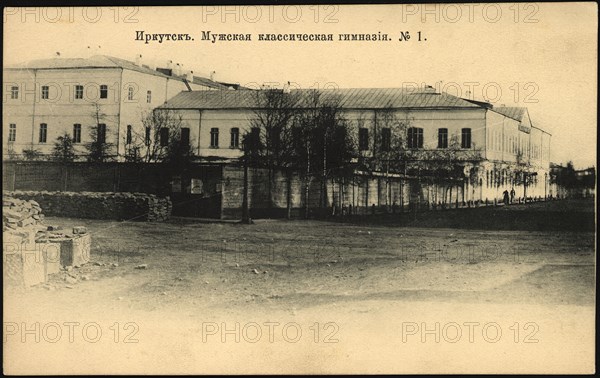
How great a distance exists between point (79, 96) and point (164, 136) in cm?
79

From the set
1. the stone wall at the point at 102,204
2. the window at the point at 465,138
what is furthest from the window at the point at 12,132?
the window at the point at 465,138

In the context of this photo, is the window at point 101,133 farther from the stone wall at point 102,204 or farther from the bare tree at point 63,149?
the stone wall at point 102,204

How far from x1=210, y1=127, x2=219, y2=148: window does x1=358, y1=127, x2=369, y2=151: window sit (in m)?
1.29

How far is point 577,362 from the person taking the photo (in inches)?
195

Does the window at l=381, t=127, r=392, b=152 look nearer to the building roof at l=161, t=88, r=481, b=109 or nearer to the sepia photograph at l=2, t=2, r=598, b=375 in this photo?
the sepia photograph at l=2, t=2, r=598, b=375

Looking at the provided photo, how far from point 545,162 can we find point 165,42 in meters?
3.45

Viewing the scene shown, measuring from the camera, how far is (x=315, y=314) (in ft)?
15.9

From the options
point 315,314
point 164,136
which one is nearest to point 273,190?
point 164,136

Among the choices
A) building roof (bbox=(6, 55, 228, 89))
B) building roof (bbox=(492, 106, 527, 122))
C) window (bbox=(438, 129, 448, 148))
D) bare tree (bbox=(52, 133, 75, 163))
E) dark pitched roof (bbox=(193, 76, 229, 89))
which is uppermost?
building roof (bbox=(6, 55, 228, 89))

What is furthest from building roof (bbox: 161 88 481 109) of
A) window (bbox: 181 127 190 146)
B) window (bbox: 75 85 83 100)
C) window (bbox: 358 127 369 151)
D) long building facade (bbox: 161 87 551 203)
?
window (bbox: 75 85 83 100)

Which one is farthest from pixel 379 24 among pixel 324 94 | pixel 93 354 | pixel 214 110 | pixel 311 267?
pixel 93 354

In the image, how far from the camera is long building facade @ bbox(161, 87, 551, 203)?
17.1 feet

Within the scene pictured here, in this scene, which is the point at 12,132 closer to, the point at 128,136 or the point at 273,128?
the point at 128,136

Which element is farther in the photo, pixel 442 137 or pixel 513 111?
pixel 442 137
